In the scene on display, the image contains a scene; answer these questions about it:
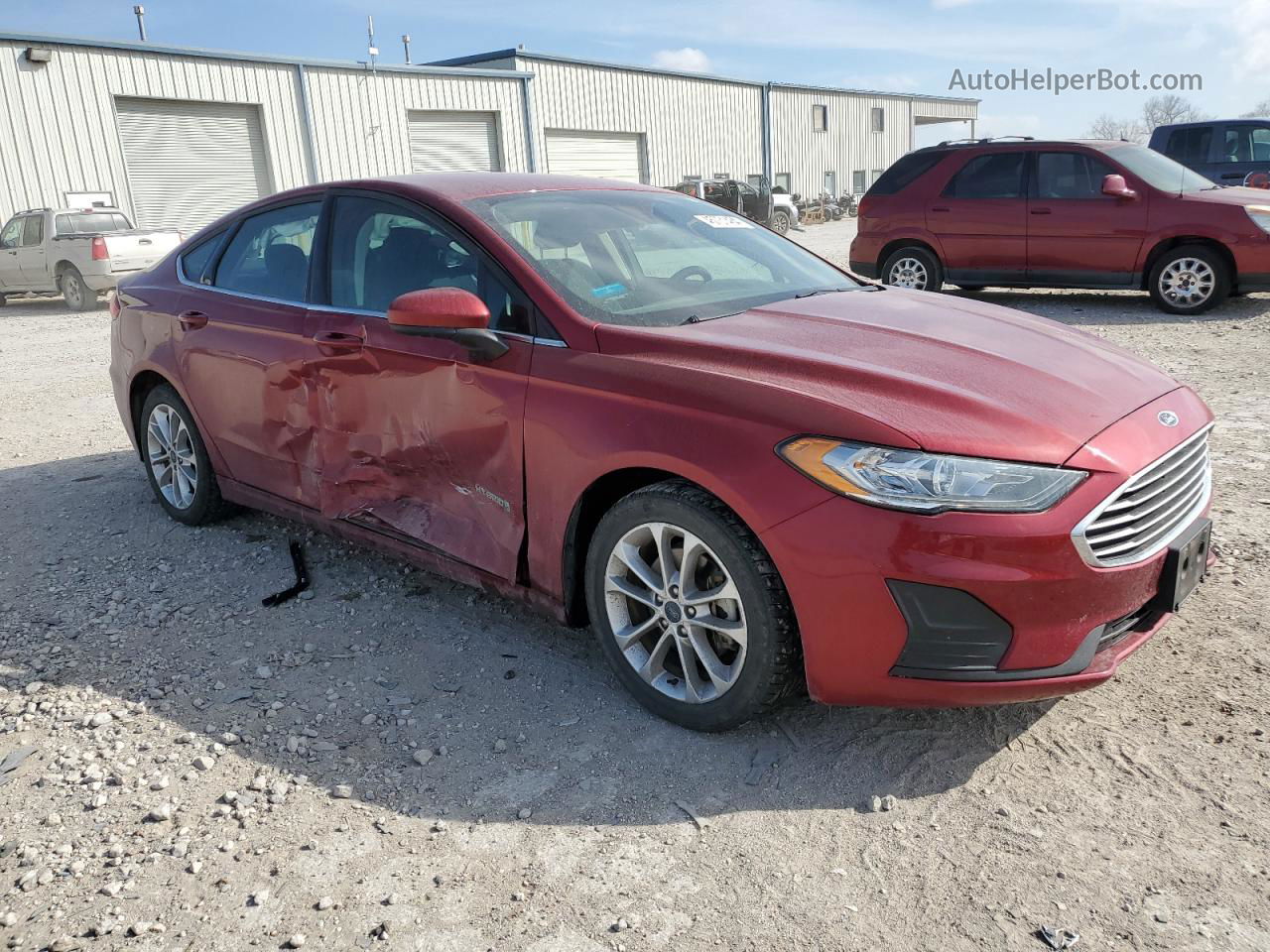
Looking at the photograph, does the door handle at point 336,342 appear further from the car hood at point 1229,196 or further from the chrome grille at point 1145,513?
the car hood at point 1229,196

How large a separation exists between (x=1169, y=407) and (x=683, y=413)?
1.47 m

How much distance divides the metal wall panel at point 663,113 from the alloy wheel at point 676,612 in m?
26.3

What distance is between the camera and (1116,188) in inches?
373

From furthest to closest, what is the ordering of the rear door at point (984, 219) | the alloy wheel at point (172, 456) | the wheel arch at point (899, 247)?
1. the wheel arch at point (899, 247)
2. the rear door at point (984, 219)
3. the alloy wheel at point (172, 456)

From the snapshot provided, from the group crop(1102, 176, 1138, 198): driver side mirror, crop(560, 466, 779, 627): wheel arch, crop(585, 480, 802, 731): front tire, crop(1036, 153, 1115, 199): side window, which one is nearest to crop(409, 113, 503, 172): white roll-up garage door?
crop(1036, 153, 1115, 199): side window

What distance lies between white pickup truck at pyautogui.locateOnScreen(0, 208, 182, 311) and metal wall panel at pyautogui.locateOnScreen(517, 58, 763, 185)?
Answer: 1358cm

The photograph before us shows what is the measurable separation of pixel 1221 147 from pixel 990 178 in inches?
242

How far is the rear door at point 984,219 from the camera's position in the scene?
1028 centimetres

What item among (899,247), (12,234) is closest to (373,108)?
(12,234)

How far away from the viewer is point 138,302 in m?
5.07

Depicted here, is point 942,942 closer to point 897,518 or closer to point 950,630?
point 950,630

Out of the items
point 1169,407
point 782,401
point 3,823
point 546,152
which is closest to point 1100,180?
point 1169,407

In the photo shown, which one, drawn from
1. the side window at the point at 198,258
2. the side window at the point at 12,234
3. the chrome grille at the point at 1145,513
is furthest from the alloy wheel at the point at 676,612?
the side window at the point at 12,234

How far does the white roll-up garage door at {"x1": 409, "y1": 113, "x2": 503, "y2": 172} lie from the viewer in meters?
25.1
